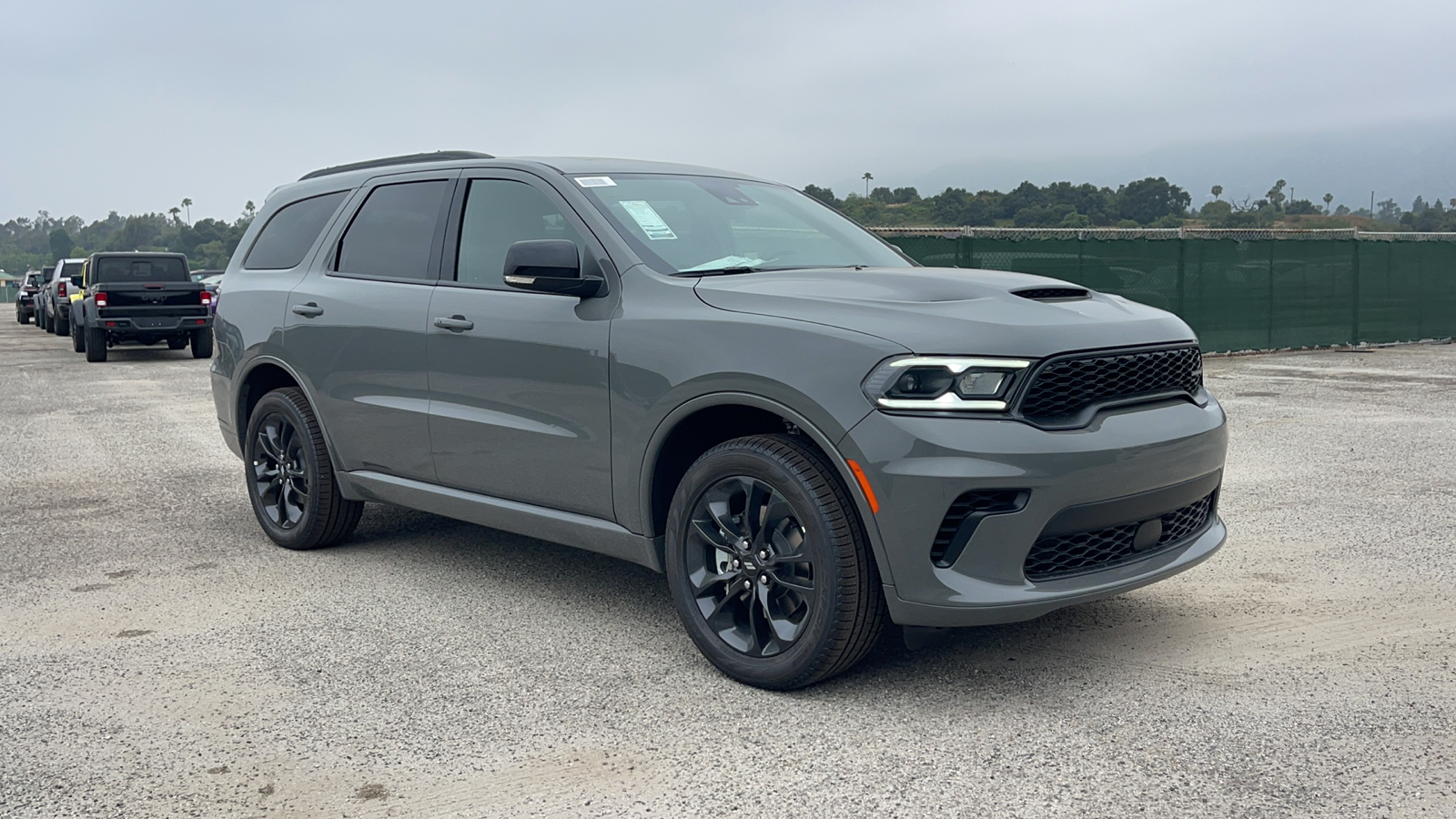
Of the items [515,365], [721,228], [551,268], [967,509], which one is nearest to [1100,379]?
[967,509]

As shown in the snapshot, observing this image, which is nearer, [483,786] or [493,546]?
[483,786]

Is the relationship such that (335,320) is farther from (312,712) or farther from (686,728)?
(686,728)

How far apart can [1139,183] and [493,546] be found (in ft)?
73.0

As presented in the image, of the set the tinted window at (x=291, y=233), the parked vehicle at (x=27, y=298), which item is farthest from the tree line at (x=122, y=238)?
the tinted window at (x=291, y=233)

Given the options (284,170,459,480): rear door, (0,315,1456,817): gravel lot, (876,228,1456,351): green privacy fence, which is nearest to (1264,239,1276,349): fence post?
(876,228,1456,351): green privacy fence

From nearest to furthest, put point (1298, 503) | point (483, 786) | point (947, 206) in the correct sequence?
point (483, 786), point (1298, 503), point (947, 206)

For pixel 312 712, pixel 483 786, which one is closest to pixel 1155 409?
pixel 483 786

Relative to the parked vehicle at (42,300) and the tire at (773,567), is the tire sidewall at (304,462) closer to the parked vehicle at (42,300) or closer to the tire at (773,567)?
the tire at (773,567)

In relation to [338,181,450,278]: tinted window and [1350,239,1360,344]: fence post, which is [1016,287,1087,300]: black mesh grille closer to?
[338,181,450,278]: tinted window

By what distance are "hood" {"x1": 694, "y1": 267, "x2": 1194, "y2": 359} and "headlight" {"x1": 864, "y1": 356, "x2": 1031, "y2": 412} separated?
0.12 ft

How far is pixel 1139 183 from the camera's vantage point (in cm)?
2550

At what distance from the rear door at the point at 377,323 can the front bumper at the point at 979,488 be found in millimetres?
2318

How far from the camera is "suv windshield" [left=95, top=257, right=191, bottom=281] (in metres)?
21.4

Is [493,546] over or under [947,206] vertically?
under
